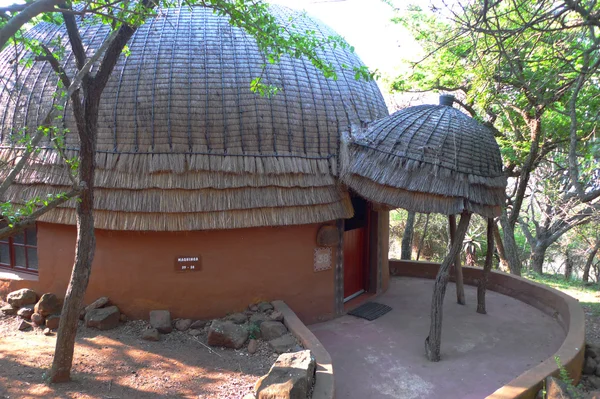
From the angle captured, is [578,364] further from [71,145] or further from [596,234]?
[596,234]

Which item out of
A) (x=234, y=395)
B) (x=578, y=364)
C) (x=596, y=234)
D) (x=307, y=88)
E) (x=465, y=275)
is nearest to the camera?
(x=234, y=395)

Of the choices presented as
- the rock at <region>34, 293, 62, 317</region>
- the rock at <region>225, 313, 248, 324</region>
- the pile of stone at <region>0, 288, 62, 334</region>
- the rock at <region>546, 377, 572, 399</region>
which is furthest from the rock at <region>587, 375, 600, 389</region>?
the rock at <region>34, 293, 62, 317</region>

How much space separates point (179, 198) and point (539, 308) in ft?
25.2

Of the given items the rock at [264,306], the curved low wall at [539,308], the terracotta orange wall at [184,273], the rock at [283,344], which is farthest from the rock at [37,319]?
the curved low wall at [539,308]

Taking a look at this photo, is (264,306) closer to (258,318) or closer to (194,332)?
(258,318)

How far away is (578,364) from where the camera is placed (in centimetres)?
580

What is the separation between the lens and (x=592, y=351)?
6289mm

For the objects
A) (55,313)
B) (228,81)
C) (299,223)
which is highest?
(228,81)

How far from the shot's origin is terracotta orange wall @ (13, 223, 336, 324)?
21.7 ft

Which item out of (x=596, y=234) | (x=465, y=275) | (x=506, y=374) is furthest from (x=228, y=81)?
(x=596, y=234)

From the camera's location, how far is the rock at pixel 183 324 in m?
6.51

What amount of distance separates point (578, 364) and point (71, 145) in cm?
856

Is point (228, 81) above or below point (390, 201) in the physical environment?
above

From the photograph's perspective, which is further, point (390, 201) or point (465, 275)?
point (465, 275)
